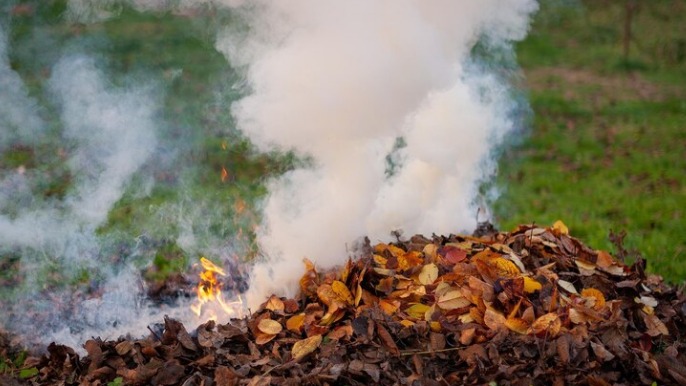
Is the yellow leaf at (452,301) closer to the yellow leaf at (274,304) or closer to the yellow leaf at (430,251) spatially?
the yellow leaf at (430,251)

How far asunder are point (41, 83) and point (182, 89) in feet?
6.36

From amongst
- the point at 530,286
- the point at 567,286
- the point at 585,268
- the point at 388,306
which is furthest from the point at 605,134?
the point at 388,306

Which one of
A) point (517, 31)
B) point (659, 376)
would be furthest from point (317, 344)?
point (517, 31)

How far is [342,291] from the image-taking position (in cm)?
376

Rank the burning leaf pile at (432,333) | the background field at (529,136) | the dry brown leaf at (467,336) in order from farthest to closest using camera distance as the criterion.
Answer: the background field at (529,136) < the dry brown leaf at (467,336) < the burning leaf pile at (432,333)

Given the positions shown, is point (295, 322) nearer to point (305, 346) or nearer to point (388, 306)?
point (305, 346)

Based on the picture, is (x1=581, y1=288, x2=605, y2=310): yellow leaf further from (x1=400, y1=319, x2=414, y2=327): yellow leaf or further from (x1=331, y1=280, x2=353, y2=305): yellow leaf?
(x1=331, y1=280, x2=353, y2=305): yellow leaf

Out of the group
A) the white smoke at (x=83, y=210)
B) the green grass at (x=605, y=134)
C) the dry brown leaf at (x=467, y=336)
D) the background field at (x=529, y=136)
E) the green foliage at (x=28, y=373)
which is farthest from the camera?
the green grass at (x=605, y=134)

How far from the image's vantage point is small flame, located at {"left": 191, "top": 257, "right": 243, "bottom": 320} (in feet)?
13.6

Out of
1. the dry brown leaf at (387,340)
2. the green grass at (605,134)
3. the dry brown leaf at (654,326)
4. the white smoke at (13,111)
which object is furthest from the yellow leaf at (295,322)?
the white smoke at (13,111)

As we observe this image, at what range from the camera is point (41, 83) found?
9961 millimetres

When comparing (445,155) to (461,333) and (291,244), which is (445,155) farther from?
(461,333)

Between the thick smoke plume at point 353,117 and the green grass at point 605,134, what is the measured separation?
6.66ft

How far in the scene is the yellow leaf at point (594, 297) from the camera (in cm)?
371
